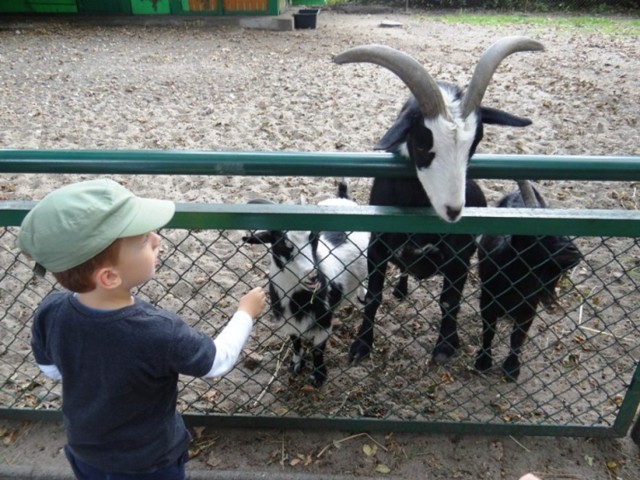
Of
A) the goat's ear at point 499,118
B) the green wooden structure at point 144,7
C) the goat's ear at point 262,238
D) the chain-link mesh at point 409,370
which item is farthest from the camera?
the green wooden structure at point 144,7

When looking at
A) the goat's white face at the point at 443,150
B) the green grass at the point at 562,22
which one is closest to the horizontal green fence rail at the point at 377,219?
the goat's white face at the point at 443,150

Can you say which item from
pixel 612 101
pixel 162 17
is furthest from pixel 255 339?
pixel 162 17

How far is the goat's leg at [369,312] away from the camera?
320 centimetres

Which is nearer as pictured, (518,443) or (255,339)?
(518,443)

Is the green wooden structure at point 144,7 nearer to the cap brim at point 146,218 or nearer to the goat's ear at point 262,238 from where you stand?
the goat's ear at point 262,238

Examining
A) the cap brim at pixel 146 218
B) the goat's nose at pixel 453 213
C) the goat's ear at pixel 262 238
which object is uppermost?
the cap brim at pixel 146 218

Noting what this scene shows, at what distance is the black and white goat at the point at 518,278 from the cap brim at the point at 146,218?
1730mm

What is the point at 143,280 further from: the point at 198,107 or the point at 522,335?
the point at 198,107

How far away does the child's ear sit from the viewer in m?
Answer: 1.39

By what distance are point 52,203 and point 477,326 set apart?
9.84 feet

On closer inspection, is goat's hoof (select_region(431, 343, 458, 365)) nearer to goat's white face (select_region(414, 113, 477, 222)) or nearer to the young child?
goat's white face (select_region(414, 113, 477, 222))

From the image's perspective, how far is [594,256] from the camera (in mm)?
4156

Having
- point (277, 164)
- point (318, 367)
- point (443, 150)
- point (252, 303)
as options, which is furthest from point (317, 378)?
point (277, 164)

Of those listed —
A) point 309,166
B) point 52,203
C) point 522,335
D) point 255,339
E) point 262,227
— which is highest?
point 52,203
